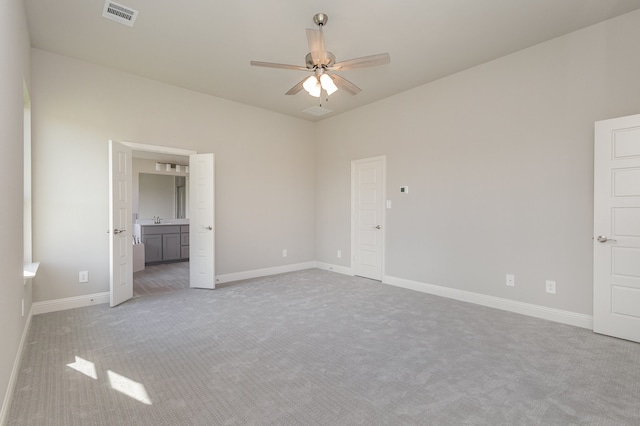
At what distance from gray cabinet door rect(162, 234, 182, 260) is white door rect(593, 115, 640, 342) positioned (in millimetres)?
7368

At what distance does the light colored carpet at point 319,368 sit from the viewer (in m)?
1.88

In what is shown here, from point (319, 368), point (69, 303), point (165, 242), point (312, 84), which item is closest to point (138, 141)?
point (69, 303)

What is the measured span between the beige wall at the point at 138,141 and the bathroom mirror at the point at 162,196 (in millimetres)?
3200

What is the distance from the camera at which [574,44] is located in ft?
10.7

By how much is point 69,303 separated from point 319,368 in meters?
3.39

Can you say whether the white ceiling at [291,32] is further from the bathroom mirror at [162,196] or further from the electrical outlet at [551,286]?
the bathroom mirror at [162,196]

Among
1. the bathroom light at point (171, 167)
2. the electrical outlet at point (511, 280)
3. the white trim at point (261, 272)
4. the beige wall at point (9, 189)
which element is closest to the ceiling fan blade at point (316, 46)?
the beige wall at point (9, 189)

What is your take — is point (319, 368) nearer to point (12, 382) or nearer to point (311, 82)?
point (12, 382)

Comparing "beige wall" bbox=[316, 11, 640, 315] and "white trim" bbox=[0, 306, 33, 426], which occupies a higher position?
"beige wall" bbox=[316, 11, 640, 315]

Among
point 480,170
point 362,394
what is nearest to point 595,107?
point 480,170

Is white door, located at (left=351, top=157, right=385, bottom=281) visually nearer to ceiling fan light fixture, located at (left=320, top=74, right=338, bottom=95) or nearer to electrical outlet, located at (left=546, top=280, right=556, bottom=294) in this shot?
electrical outlet, located at (left=546, top=280, right=556, bottom=294)

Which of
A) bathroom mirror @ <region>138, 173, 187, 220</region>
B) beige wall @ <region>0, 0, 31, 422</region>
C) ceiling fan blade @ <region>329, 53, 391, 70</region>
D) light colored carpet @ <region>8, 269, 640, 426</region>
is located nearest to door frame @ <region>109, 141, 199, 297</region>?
beige wall @ <region>0, 0, 31, 422</region>

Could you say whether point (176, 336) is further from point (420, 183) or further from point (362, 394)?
point (420, 183)

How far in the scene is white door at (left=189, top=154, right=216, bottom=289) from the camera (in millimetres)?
4746
